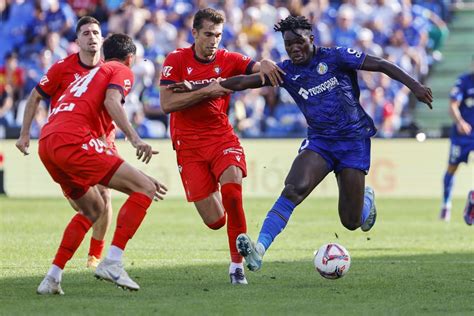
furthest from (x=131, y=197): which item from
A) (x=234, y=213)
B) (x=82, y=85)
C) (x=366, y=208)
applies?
(x=366, y=208)

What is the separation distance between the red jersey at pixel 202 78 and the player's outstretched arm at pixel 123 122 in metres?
1.73

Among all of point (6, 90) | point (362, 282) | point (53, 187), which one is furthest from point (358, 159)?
point (6, 90)

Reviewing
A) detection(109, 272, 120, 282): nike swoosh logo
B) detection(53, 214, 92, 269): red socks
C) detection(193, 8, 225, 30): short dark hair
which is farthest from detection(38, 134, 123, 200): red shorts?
detection(193, 8, 225, 30): short dark hair

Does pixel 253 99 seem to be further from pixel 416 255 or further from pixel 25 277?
pixel 25 277

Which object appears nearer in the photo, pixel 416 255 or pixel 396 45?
pixel 416 255

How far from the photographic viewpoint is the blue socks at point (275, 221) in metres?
9.91

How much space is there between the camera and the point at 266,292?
9727 millimetres

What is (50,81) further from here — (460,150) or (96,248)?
(460,150)

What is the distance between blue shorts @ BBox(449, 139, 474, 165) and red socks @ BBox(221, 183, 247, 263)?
9.25 meters

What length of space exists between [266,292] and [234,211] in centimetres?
107

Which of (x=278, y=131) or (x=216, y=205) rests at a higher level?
(x=216, y=205)

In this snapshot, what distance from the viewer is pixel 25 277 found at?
422 inches

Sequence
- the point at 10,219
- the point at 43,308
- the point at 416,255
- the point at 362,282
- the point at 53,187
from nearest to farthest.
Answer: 1. the point at 43,308
2. the point at 362,282
3. the point at 416,255
4. the point at 10,219
5. the point at 53,187

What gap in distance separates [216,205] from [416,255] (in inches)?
131
